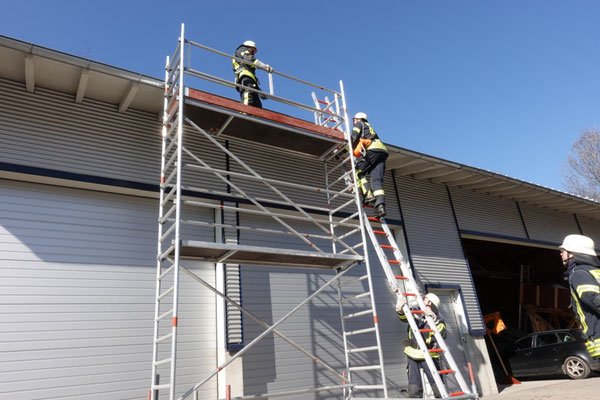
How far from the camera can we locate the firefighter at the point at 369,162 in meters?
8.01

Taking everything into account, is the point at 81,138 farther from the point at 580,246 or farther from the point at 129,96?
the point at 580,246

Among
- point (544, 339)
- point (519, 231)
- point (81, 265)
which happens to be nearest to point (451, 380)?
point (544, 339)

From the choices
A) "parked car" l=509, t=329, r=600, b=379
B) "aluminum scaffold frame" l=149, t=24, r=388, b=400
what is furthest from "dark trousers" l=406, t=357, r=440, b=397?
"parked car" l=509, t=329, r=600, b=379

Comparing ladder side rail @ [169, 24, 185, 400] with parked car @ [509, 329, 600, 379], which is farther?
parked car @ [509, 329, 600, 379]

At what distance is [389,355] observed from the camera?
958 centimetres

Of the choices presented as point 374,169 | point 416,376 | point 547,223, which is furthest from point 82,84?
point 547,223

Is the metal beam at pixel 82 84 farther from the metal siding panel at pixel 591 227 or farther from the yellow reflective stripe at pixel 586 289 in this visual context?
the metal siding panel at pixel 591 227

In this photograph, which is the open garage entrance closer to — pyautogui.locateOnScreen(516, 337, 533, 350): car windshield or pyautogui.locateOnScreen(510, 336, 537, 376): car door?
pyautogui.locateOnScreen(516, 337, 533, 350): car windshield

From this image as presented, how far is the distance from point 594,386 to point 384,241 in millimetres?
5043

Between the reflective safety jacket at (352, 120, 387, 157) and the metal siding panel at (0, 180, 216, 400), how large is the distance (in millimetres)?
3945

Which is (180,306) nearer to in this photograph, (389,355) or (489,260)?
(389,355)

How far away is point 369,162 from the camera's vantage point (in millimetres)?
8125

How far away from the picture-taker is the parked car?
11.5 metres

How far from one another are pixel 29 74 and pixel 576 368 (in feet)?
46.7
